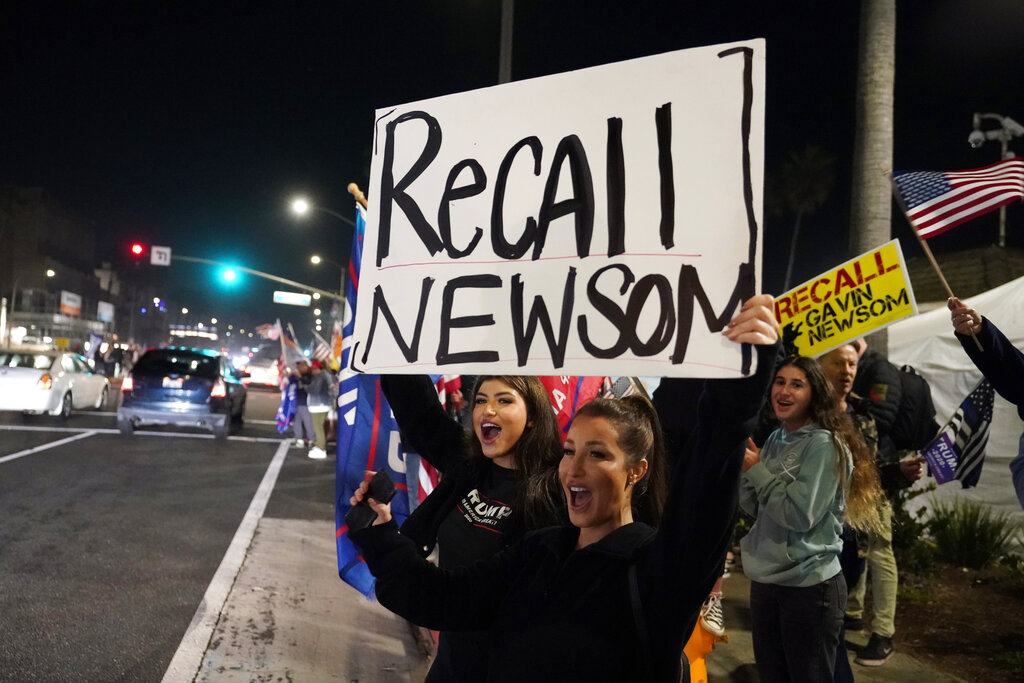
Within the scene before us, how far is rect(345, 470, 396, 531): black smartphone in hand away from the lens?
6.25 feet

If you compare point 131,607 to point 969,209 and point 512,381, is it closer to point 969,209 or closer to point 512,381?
point 512,381

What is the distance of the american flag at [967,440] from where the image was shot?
195 inches

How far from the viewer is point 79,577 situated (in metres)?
5.88

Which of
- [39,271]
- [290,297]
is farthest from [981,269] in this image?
[39,271]

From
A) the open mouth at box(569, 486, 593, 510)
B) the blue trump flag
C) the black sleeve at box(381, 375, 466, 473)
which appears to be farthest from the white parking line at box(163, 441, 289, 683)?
the open mouth at box(569, 486, 593, 510)

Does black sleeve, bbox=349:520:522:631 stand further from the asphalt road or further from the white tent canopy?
the white tent canopy

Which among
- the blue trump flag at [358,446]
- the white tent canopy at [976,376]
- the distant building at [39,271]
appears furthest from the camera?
the distant building at [39,271]

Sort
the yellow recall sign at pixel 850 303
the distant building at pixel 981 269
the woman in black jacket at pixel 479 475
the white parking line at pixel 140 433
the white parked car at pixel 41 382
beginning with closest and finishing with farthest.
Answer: the woman in black jacket at pixel 479 475
the yellow recall sign at pixel 850 303
the distant building at pixel 981 269
the white parking line at pixel 140 433
the white parked car at pixel 41 382

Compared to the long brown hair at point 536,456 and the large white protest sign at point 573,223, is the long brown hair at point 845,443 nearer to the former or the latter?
the long brown hair at point 536,456

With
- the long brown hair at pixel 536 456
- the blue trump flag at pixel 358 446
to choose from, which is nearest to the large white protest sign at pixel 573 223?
the long brown hair at pixel 536 456

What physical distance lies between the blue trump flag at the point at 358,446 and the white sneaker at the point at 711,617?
137cm

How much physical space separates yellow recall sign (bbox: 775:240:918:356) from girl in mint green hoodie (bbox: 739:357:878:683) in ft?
1.92

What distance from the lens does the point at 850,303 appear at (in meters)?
4.03

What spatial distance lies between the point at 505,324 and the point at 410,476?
85.5 inches
